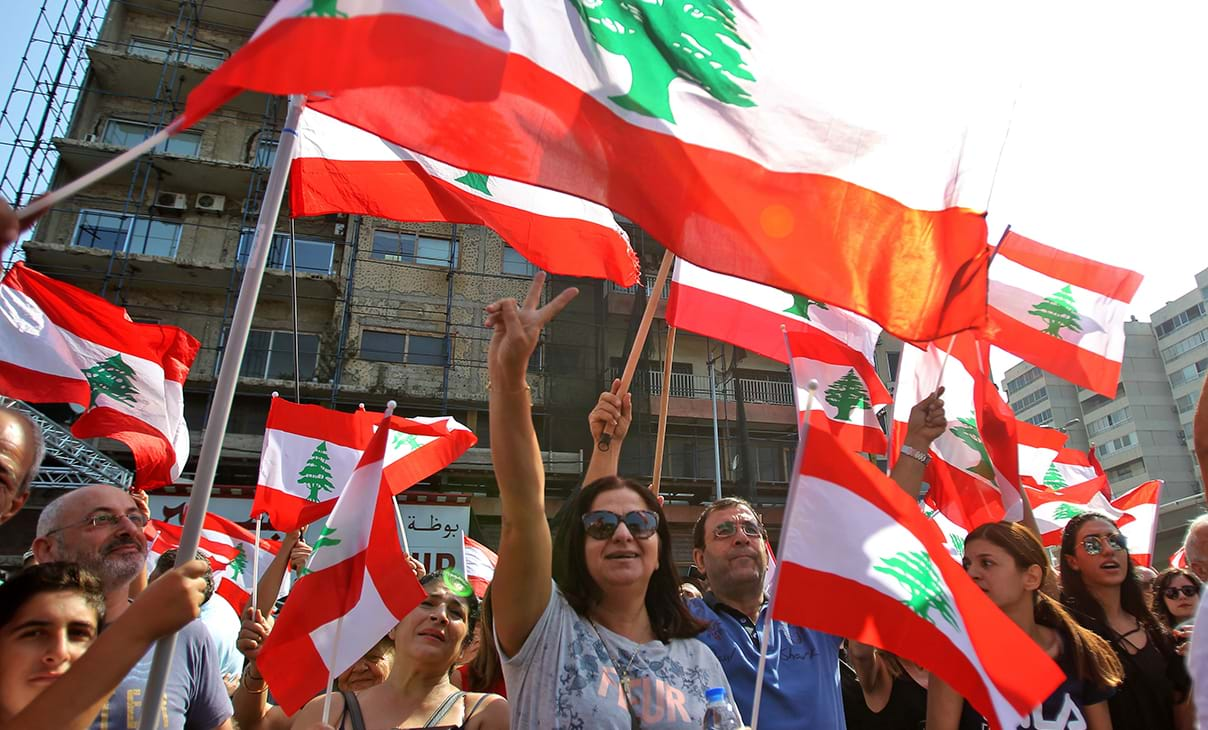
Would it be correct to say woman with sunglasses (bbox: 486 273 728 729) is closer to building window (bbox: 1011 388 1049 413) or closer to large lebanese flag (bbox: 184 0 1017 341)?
large lebanese flag (bbox: 184 0 1017 341)

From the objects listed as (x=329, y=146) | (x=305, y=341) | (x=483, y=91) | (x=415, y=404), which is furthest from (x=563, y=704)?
(x=305, y=341)

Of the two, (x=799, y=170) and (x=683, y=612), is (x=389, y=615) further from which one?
(x=799, y=170)

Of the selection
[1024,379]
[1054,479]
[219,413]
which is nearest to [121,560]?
[219,413]

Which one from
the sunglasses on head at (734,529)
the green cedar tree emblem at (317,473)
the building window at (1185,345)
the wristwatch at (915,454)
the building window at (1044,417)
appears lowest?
the sunglasses on head at (734,529)

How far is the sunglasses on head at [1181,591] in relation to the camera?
4.11 meters

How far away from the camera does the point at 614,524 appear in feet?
7.79

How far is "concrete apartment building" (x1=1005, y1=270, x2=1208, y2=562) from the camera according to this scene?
63844 mm

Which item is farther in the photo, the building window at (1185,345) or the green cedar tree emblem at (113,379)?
the building window at (1185,345)

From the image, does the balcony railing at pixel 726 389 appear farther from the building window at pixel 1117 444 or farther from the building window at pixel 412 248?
the building window at pixel 1117 444

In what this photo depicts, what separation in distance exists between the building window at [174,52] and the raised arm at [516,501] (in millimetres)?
23496

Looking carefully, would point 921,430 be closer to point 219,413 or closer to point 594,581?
point 594,581

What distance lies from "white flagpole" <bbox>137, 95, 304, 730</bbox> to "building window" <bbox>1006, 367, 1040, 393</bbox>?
77516mm

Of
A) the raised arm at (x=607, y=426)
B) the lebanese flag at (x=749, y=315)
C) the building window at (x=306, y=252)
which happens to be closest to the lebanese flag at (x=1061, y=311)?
the lebanese flag at (x=749, y=315)

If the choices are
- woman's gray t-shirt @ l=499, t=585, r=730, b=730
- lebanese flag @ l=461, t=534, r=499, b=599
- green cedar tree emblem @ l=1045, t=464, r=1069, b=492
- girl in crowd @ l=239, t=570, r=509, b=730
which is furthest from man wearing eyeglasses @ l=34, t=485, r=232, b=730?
green cedar tree emblem @ l=1045, t=464, r=1069, b=492
